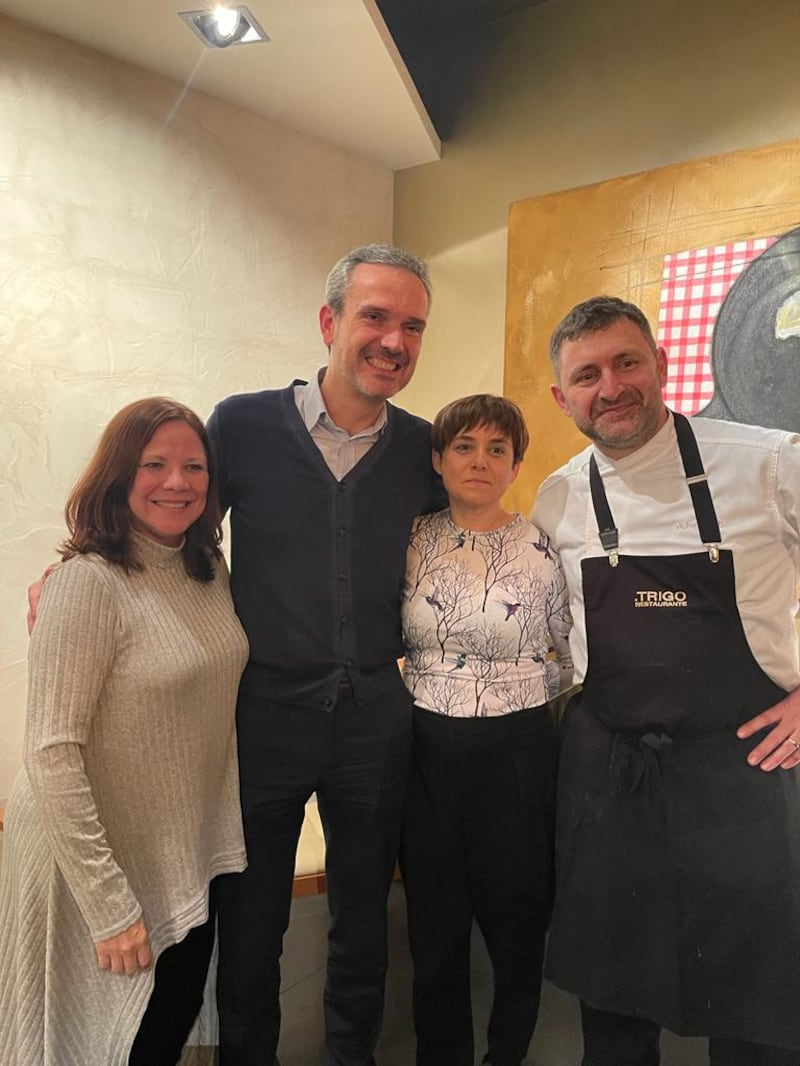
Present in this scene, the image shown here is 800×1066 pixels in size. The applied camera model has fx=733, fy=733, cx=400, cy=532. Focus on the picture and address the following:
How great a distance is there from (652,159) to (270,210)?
48.5 inches

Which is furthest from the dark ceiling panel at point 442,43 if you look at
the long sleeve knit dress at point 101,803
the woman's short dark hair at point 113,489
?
the long sleeve knit dress at point 101,803

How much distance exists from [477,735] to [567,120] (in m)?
2.06

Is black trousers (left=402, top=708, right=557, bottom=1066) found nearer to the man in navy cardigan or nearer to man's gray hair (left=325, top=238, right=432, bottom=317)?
the man in navy cardigan

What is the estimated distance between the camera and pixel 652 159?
7.33 ft

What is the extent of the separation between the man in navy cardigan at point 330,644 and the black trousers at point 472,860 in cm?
6

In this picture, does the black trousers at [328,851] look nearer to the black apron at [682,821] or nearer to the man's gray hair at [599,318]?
the black apron at [682,821]

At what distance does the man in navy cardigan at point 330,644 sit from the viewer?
1.39 meters

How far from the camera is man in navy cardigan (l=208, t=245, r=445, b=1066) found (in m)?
1.39

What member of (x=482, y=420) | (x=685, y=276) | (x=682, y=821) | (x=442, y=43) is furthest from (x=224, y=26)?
(x=682, y=821)

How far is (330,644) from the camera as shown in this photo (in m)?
1.40

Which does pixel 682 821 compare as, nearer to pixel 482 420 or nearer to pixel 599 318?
pixel 482 420

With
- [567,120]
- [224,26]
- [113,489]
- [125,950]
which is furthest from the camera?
[567,120]

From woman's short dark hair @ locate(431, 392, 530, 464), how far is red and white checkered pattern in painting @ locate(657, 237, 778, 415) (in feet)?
2.90

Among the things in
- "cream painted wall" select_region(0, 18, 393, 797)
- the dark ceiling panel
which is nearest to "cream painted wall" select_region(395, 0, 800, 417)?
the dark ceiling panel
